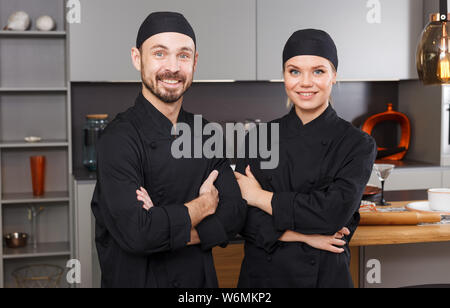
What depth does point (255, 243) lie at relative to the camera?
70.0 inches

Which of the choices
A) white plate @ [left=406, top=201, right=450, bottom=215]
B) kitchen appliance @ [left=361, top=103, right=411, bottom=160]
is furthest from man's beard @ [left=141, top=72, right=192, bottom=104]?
kitchen appliance @ [left=361, top=103, right=411, bottom=160]

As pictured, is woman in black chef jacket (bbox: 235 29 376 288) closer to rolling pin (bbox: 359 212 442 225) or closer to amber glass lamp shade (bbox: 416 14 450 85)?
rolling pin (bbox: 359 212 442 225)

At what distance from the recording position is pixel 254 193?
1.76 meters

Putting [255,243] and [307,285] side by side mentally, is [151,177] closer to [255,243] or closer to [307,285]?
[255,243]

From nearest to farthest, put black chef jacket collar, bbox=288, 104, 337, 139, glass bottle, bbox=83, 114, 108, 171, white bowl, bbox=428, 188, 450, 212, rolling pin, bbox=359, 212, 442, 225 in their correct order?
black chef jacket collar, bbox=288, 104, 337, 139 → rolling pin, bbox=359, 212, 442, 225 → white bowl, bbox=428, 188, 450, 212 → glass bottle, bbox=83, 114, 108, 171

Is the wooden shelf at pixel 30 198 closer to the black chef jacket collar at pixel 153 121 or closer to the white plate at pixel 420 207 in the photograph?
the black chef jacket collar at pixel 153 121

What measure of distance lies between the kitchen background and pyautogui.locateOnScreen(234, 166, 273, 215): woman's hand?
200cm

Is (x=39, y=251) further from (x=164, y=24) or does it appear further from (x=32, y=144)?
(x=164, y=24)

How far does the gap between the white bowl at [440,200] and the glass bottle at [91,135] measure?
2.26 meters

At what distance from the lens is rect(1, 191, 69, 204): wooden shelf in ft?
12.0

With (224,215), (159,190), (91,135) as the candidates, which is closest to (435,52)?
(224,215)

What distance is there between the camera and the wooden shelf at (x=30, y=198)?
12.0 feet
